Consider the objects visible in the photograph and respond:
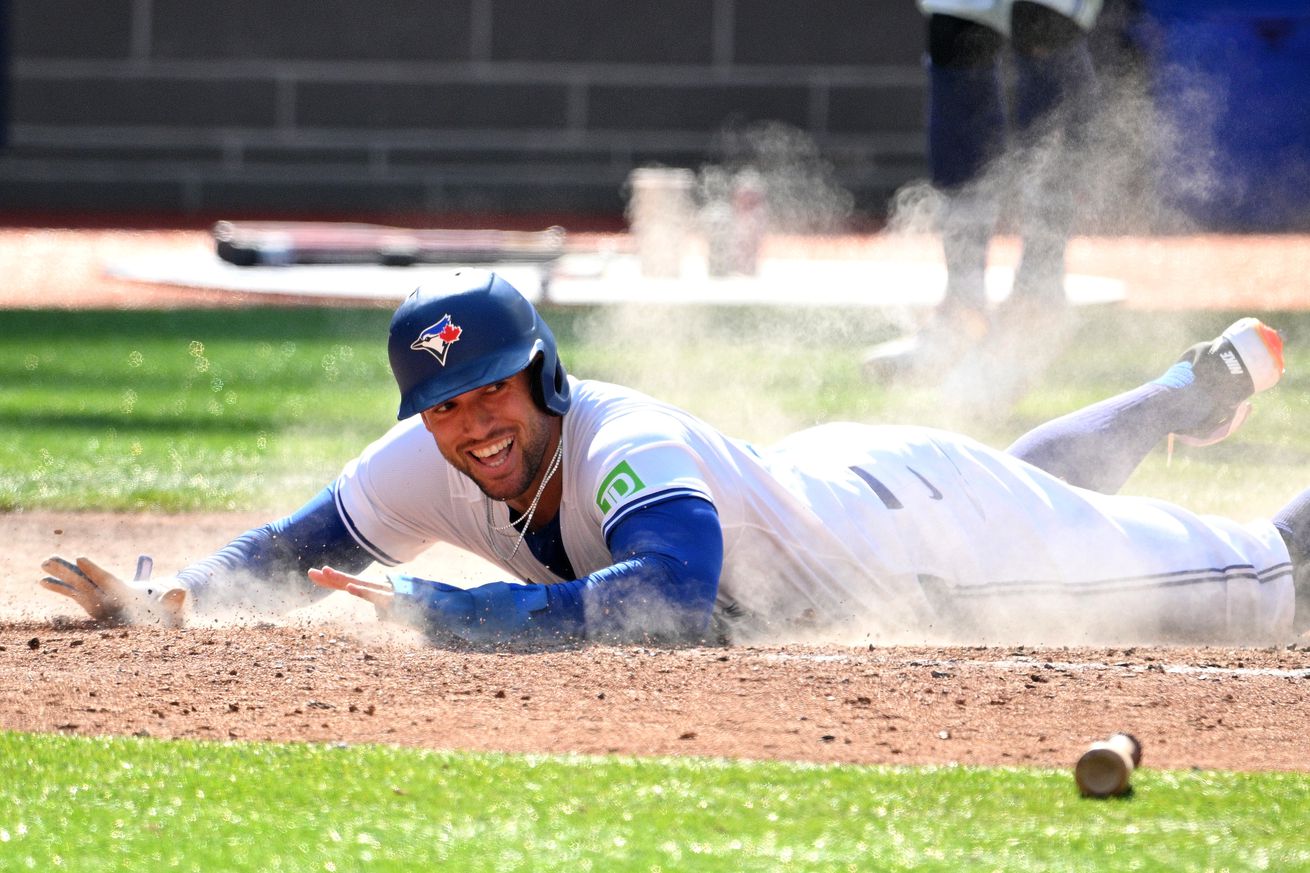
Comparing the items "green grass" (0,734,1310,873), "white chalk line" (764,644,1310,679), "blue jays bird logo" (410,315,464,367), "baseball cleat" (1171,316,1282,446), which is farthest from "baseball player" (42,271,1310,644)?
"green grass" (0,734,1310,873)

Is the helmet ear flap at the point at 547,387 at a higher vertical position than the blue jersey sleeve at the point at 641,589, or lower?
higher

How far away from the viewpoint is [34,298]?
1477 cm

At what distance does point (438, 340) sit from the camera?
4301 millimetres

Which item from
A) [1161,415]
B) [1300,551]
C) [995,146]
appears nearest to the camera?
[1300,551]

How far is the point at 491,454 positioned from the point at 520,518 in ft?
0.70

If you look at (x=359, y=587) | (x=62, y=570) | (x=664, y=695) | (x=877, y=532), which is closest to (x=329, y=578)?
(x=359, y=587)

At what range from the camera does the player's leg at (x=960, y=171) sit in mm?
8930

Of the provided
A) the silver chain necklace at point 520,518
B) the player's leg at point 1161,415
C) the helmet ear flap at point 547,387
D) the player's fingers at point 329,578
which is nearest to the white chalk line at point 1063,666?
the silver chain necklace at point 520,518

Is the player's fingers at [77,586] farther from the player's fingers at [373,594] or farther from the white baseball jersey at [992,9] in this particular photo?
the white baseball jersey at [992,9]

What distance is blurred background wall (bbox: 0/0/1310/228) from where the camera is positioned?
2031 cm

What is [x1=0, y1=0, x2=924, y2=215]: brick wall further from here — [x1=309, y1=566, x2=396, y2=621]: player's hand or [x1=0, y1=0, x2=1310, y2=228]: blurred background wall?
[x1=309, y1=566, x2=396, y2=621]: player's hand

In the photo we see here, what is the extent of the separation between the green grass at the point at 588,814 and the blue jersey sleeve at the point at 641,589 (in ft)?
2.33

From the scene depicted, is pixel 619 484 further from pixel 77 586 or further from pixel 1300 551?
pixel 1300 551

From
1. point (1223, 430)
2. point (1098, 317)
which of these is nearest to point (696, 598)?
point (1223, 430)
